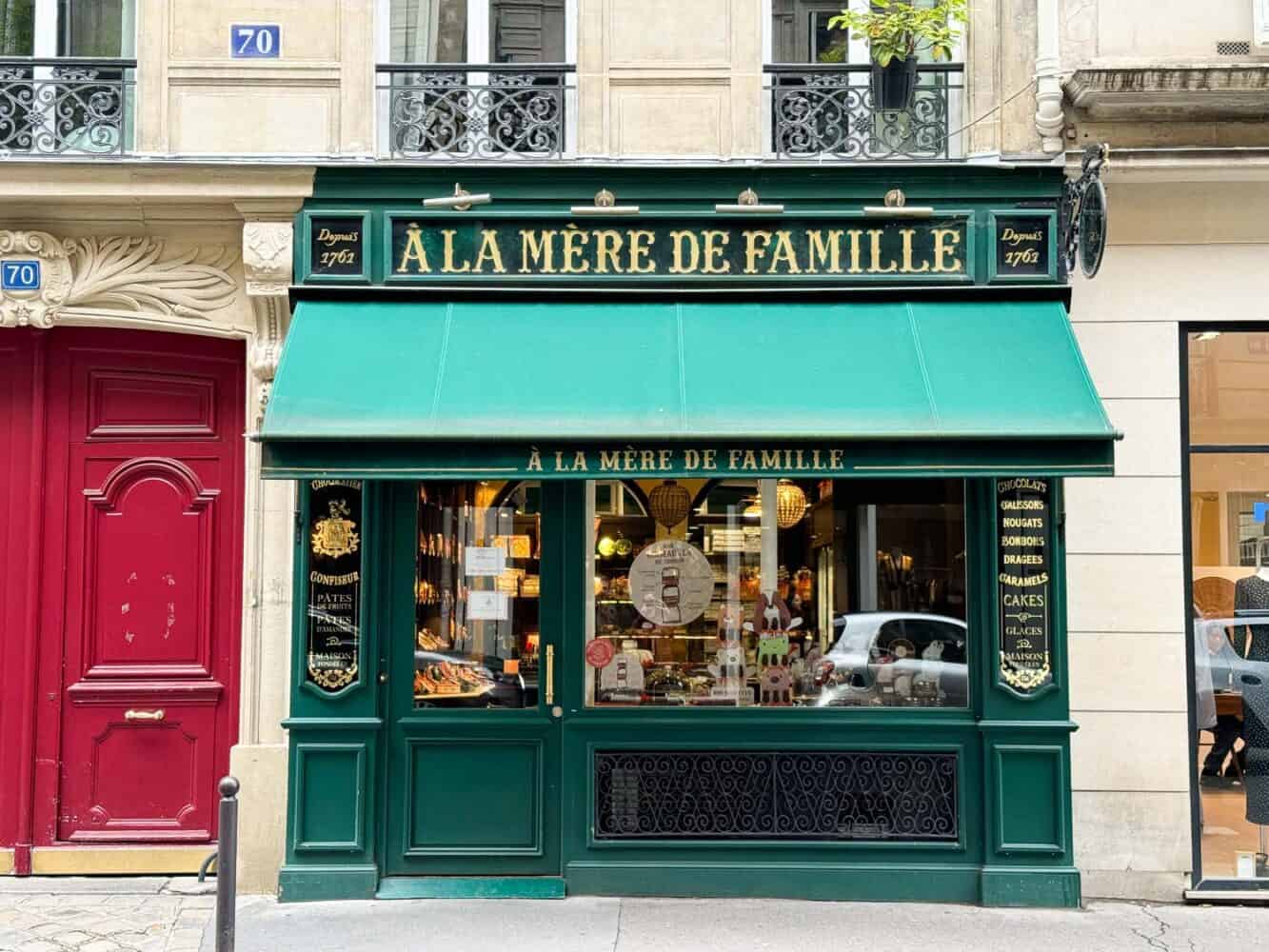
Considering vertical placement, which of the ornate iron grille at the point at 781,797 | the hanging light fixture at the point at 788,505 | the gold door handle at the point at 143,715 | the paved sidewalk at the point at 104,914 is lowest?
the paved sidewalk at the point at 104,914

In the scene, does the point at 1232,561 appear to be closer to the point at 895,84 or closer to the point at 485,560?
the point at 895,84

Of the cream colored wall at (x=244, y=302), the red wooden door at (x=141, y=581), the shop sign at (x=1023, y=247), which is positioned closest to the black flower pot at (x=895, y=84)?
the shop sign at (x=1023, y=247)

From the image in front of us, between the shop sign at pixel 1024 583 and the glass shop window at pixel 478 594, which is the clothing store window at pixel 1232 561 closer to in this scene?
the shop sign at pixel 1024 583

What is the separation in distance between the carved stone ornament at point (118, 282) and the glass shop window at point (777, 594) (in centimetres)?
266

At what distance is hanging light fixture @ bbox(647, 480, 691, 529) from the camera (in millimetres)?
7707

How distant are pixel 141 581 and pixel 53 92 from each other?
9.89ft

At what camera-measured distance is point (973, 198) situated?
7492mm

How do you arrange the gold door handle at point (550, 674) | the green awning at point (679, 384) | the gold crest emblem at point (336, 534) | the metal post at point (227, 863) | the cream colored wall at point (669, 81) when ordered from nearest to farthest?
the metal post at point (227, 863) → the green awning at point (679, 384) → the gold crest emblem at point (336, 534) → the gold door handle at point (550, 674) → the cream colored wall at point (669, 81)

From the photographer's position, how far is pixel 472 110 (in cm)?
769

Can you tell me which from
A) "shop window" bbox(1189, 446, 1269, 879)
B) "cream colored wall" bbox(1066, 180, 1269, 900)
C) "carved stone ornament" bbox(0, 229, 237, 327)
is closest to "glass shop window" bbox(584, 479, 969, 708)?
"cream colored wall" bbox(1066, 180, 1269, 900)

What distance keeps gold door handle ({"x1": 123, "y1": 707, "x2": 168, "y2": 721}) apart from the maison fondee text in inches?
115

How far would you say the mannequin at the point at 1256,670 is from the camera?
7645mm

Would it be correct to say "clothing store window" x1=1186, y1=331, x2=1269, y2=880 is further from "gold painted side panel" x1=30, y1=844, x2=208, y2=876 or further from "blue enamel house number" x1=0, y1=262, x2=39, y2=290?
"blue enamel house number" x1=0, y1=262, x2=39, y2=290

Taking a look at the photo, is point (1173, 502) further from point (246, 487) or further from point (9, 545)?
point (9, 545)
